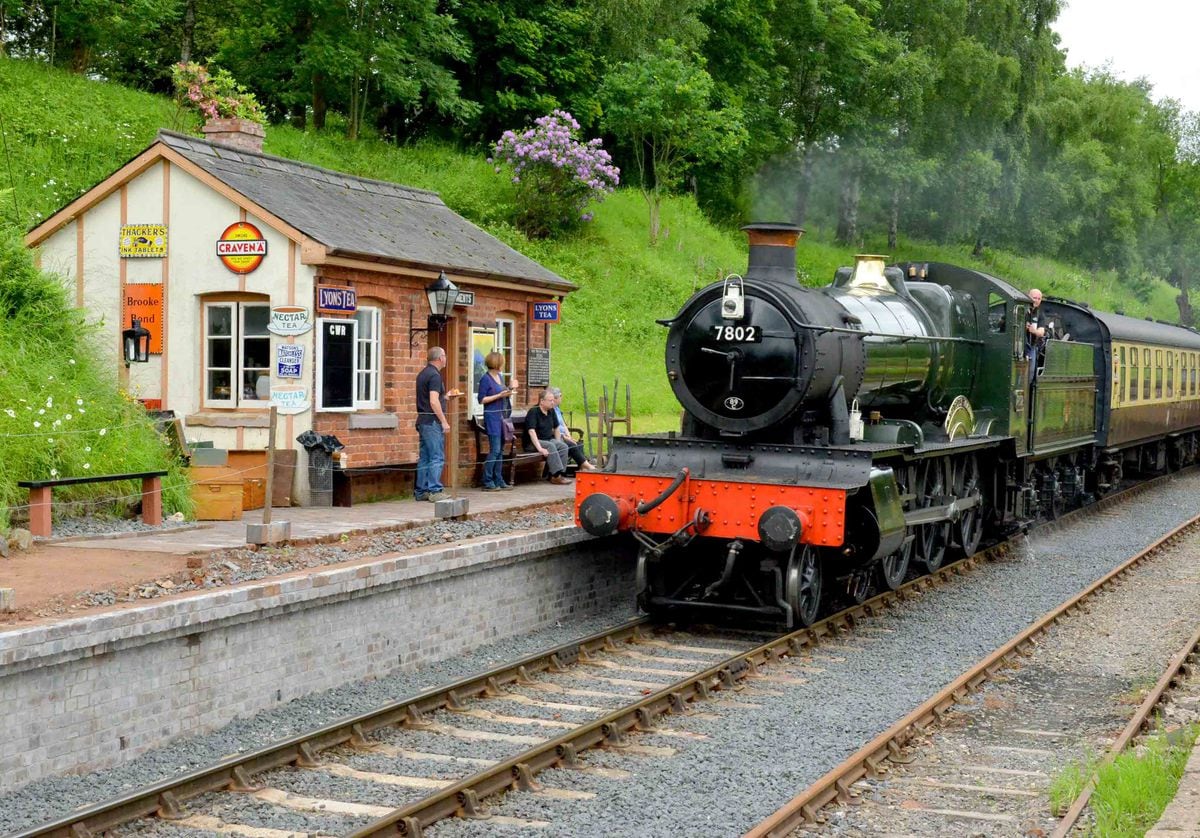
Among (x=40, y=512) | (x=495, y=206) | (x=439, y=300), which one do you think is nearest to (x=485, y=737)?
(x=40, y=512)

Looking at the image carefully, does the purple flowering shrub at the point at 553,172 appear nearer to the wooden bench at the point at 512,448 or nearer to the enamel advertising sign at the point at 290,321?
the wooden bench at the point at 512,448

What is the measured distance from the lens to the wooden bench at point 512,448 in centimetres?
1559

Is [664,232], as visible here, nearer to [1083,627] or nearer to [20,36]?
[20,36]

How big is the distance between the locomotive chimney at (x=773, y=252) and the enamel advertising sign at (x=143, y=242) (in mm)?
6386

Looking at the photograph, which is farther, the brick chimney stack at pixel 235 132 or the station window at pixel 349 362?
the brick chimney stack at pixel 235 132

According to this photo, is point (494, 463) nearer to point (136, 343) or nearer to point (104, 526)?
point (136, 343)

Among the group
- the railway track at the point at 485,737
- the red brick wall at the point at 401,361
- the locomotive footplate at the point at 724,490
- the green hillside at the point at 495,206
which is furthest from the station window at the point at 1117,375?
the locomotive footplate at the point at 724,490

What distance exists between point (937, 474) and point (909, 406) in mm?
714

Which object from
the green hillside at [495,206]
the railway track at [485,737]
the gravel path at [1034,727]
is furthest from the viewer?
the green hillside at [495,206]

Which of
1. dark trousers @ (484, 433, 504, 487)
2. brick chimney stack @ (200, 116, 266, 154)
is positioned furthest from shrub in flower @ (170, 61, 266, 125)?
dark trousers @ (484, 433, 504, 487)

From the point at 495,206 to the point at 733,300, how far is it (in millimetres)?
20873

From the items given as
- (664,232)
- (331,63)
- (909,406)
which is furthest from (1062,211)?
(909,406)

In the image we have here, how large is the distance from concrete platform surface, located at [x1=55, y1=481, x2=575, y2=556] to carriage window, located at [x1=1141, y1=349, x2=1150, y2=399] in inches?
430

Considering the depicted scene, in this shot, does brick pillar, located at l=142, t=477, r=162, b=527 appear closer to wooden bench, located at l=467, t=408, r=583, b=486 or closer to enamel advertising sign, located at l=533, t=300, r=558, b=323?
wooden bench, located at l=467, t=408, r=583, b=486
